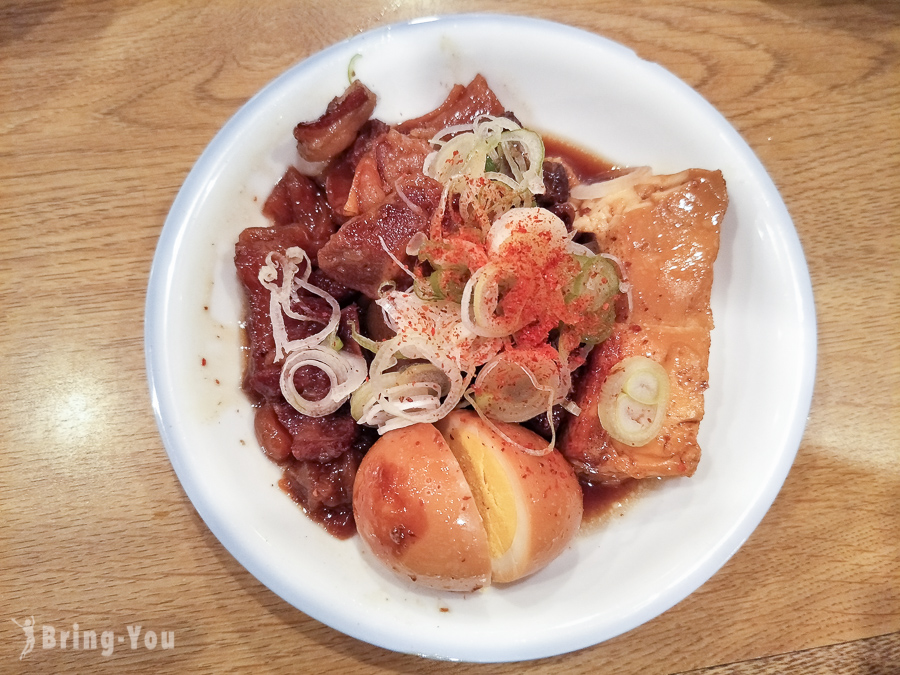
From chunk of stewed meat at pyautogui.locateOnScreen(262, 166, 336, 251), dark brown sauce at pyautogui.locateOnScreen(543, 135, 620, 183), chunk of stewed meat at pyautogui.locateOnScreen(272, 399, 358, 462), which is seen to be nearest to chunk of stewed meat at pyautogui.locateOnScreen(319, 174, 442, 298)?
chunk of stewed meat at pyautogui.locateOnScreen(262, 166, 336, 251)

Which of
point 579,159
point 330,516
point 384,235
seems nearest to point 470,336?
point 384,235

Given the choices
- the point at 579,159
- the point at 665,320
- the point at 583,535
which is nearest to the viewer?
the point at 665,320

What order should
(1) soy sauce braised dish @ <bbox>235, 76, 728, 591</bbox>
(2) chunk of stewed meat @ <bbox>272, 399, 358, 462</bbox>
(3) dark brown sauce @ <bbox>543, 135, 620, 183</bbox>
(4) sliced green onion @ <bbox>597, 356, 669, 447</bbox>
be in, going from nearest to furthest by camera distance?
(1) soy sauce braised dish @ <bbox>235, 76, 728, 591</bbox>
(4) sliced green onion @ <bbox>597, 356, 669, 447</bbox>
(2) chunk of stewed meat @ <bbox>272, 399, 358, 462</bbox>
(3) dark brown sauce @ <bbox>543, 135, 620, 183</bbox>

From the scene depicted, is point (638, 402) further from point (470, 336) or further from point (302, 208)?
point (302, 208)

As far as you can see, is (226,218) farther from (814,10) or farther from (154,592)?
(814,10)

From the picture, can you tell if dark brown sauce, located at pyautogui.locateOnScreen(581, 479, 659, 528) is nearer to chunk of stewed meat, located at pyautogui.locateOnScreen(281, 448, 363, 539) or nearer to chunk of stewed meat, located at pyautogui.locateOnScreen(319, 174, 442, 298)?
chunk of stewed meat, located at pyautogui.locateOnScreen(281, 448, 363, 539)
